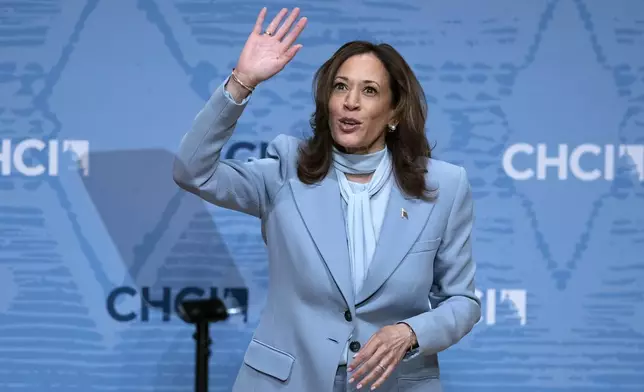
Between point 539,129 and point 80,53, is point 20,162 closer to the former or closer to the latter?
point 80,53

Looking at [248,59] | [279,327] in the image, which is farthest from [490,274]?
[248,59]

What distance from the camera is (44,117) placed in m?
3.05

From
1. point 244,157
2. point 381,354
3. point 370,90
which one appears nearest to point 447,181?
point 370,90

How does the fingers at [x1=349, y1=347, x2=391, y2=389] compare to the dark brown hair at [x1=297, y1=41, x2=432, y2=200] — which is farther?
the dark brown hair at [x1=297, y1=41, x2=432, y2=200]

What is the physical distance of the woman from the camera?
6.90 ft

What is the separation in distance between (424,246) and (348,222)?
19 centimetres

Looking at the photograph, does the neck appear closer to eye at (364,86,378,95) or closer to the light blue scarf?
the light blue scarf

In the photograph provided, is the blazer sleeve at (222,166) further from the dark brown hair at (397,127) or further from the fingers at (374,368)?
the fingers at (374,368)

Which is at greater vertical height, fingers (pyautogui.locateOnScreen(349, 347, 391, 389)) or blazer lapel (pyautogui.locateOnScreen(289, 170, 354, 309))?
blazer lapel (pyautogui.locateOnScreen(289, 170, 354, 309))

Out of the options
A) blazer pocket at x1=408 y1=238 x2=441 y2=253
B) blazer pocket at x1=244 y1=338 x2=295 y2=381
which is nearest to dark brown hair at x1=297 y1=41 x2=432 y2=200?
blazer pocket at x1=408 y1=238 x2=441 y2=253

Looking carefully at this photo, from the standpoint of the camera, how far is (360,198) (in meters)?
2.26

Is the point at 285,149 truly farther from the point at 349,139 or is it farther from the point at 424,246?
the point at 424,246

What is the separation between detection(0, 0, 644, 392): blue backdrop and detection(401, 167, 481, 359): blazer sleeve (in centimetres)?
80

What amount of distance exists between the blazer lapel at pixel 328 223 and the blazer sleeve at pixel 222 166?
0.08m
